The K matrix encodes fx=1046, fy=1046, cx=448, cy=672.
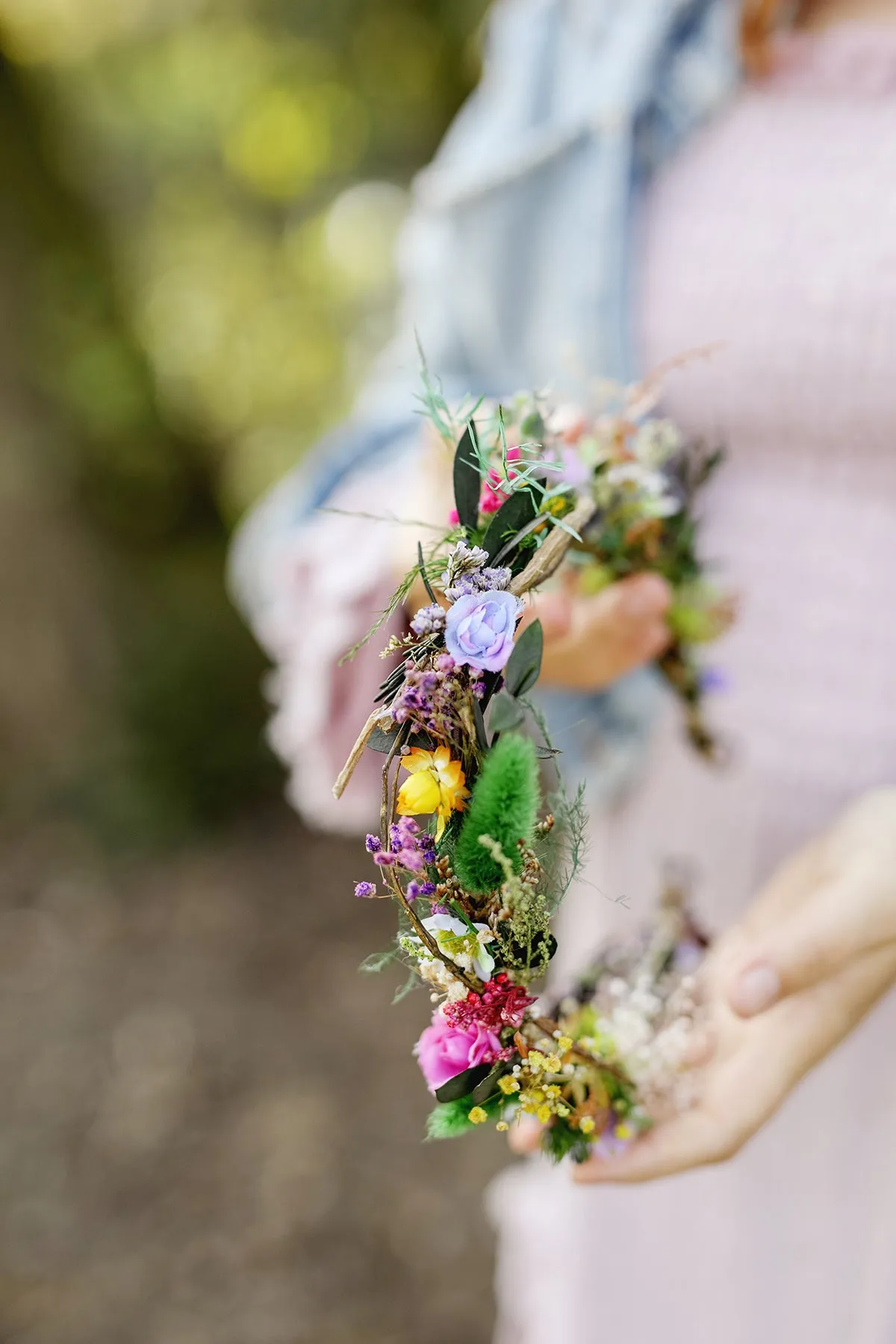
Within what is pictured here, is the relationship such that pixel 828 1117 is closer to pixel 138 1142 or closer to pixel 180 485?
pixel 138 1142

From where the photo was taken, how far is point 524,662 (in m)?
0.51

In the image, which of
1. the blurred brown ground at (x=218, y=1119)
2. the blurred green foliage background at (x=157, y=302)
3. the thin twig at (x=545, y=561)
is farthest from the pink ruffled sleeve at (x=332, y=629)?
the blurred green foliage background at (x=157, y=302)

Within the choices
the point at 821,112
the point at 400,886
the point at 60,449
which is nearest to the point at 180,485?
the point at 60,449

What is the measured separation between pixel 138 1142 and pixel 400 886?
2.27 metres

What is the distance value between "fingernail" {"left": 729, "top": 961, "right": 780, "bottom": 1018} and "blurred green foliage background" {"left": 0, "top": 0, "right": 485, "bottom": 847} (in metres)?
2.59

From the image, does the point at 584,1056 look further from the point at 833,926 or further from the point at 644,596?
the point at 644,596

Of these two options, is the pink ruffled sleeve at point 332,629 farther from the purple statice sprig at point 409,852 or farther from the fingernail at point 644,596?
the purple statice sprig at point 409,852

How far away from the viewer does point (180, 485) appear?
3.38 meters

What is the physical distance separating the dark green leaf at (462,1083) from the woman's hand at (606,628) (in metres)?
0.34

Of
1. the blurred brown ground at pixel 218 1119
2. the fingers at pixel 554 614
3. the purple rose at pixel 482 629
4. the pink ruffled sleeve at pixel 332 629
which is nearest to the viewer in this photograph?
the purple rose at pixel 482 629

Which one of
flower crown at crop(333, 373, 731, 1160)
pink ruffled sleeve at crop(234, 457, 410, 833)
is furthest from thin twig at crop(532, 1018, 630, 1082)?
pink ruffled sleeve at crop(234, 457, 410, 833)

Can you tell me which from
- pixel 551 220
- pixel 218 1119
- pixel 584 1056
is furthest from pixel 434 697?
pixel 218 1119

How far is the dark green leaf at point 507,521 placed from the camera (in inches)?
20.7

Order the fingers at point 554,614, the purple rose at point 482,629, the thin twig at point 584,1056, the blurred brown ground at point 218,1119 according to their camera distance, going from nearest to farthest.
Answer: the purple rose at point 482,629 < the thin twig at point 584,1056 < the fingers at point 554,614 < the blurred brown ground at point 218,1119
